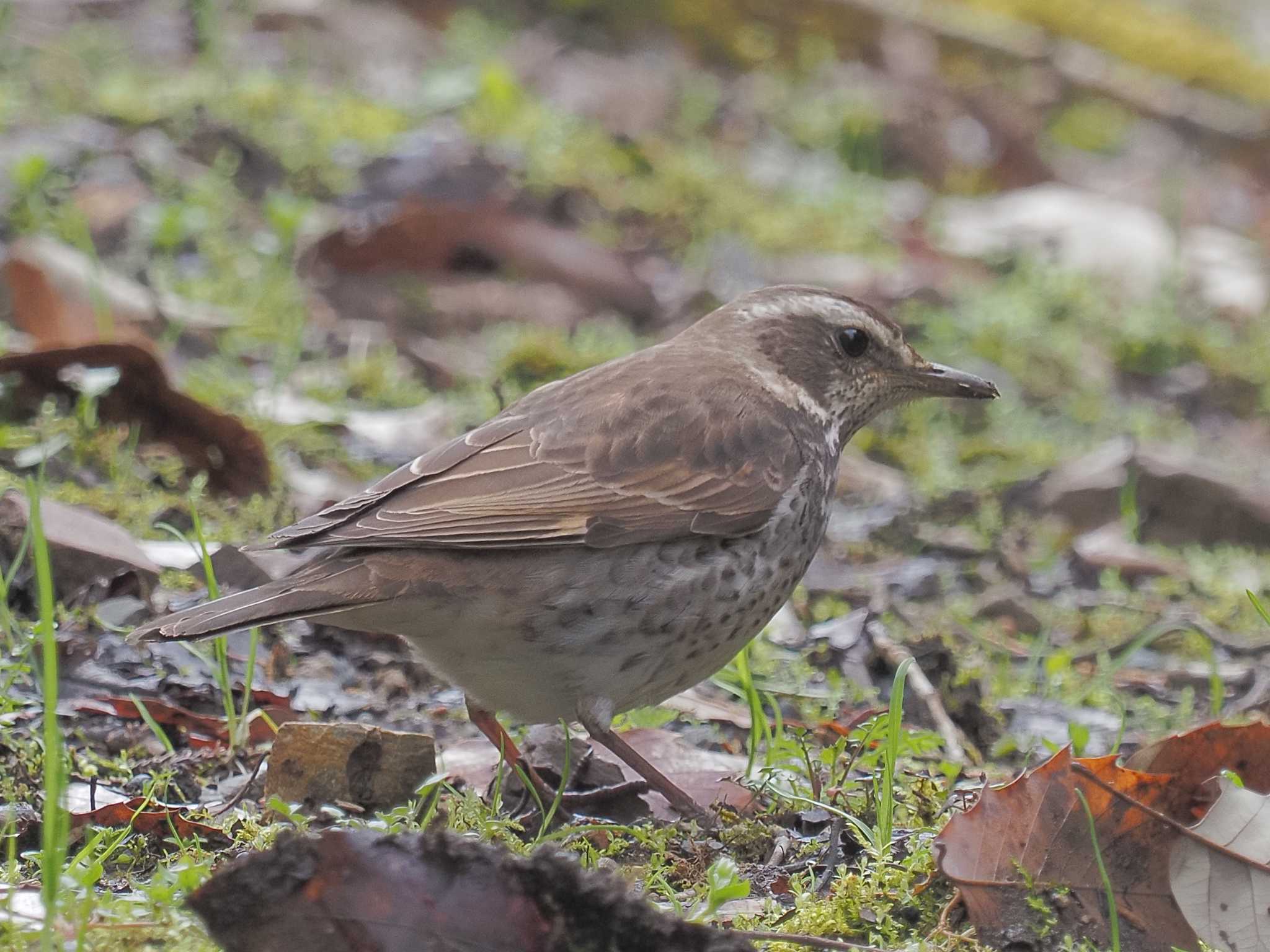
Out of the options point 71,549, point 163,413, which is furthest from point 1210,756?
point 163,413

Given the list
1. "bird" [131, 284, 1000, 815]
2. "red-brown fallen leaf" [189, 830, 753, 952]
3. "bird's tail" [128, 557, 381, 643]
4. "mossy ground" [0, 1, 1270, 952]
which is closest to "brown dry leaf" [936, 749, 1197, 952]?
"mossy ground" [0, 1, 1270, 952]

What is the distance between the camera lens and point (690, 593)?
441 cm

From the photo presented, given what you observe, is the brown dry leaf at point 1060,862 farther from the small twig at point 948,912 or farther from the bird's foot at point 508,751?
the bird's foot at point 508,751

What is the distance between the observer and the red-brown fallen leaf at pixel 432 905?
9.36ft

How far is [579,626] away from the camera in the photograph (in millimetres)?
4340

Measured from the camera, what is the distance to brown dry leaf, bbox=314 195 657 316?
801 centimetres

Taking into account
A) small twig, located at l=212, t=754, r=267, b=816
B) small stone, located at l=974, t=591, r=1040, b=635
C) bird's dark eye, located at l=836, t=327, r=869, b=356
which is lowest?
small stone, located at l=974, t=591, r=1040, b=635

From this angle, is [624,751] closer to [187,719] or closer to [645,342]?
[187,719]

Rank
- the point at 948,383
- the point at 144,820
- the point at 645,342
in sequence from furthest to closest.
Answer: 1. the point at 645,342
2. the point at 948,383
3. the point at 144,820

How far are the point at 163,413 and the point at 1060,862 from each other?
3.65 metres

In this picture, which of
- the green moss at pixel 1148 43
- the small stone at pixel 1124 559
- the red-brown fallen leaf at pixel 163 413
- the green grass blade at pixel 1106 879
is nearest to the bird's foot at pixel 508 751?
the green grass blade at pixel 1106 879

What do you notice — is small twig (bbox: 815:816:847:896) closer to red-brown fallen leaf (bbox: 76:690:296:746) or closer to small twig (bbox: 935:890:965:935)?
small twig (bbox: 935:890:965:935)

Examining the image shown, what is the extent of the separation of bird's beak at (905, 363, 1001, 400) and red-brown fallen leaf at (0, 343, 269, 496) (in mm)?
2306

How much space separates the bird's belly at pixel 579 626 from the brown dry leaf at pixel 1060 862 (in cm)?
109
